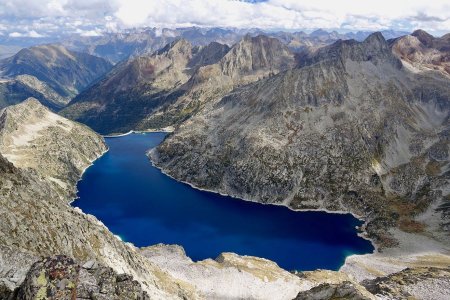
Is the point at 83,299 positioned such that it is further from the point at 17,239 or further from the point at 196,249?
the point at 196,249

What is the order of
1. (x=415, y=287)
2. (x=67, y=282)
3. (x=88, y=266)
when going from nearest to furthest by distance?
(x=67, y=282)
(x=88, y=266)
(x=415, y=287)

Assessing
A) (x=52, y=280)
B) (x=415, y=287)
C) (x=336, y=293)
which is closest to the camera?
(x=52, y=280)

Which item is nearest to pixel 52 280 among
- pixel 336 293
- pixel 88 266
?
pixel 88 266

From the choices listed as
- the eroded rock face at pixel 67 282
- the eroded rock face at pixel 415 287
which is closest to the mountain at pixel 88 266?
the eroded rock face at pixel 67 282

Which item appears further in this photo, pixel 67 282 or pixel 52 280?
pixel 67 282

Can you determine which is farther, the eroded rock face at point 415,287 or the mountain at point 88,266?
the eroded rock face at point 415,287

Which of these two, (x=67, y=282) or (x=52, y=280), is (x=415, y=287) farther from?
(x=52, y=280)

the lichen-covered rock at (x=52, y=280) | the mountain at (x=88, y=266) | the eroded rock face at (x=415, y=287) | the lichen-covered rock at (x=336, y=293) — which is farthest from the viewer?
the eroded rock face at (x=415, y=287)

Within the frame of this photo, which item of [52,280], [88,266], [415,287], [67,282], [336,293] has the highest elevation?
[52,280]

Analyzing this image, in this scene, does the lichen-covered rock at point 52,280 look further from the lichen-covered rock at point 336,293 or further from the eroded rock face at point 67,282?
the lichen-covered rock at point 336,293

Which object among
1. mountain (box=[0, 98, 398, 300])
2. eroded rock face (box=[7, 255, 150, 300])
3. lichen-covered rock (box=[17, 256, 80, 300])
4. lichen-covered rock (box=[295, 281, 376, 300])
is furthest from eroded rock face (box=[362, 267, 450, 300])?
lichen-covered rock (box=[17, 256, 80, 300])

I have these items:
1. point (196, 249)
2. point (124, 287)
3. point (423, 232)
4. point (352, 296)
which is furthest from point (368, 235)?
point (124, 287)

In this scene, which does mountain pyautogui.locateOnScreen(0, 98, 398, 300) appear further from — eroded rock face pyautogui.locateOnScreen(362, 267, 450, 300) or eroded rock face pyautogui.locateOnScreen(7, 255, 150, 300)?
eroded rock face pyautogui.locateOnScreen(362, 267, 450, 300)
